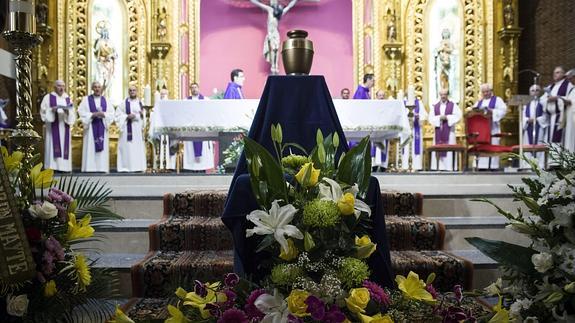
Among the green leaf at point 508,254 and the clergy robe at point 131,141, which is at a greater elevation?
the clergy robe at point 131,141

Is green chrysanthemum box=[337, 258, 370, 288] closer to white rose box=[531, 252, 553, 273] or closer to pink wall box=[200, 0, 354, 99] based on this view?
white rose box=[531, 252, 553, 273]

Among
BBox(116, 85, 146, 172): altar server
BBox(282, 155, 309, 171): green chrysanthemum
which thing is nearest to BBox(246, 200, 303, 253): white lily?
BBox(282, 155, 309, 171): green chrysanthemum

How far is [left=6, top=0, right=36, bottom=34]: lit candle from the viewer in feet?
6.40

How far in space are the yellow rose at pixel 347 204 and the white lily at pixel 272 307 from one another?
276mm

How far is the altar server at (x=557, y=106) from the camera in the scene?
828cm

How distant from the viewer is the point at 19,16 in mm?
1959

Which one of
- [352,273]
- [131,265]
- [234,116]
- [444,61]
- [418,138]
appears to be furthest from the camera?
[444,61]

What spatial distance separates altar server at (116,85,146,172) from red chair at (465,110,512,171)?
5.43 m

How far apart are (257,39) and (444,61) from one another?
3.66m

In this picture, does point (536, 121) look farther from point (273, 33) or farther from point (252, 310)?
point (252, 310)

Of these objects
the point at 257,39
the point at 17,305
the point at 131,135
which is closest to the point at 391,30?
the point at 257,39

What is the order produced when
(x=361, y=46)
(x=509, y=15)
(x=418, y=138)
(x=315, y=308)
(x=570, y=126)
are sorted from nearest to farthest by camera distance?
1. (x=315, y=308)
2. (x=570, y=126)
3. (x=418, y=138)
4. (x=509, y=15)
5. (x=361, y=46)

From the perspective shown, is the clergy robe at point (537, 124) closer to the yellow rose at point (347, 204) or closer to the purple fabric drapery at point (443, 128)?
the purple fabric drapery at point (443, 128)

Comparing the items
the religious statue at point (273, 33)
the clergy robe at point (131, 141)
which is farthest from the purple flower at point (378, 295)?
the religious statue at point (273, 33)
